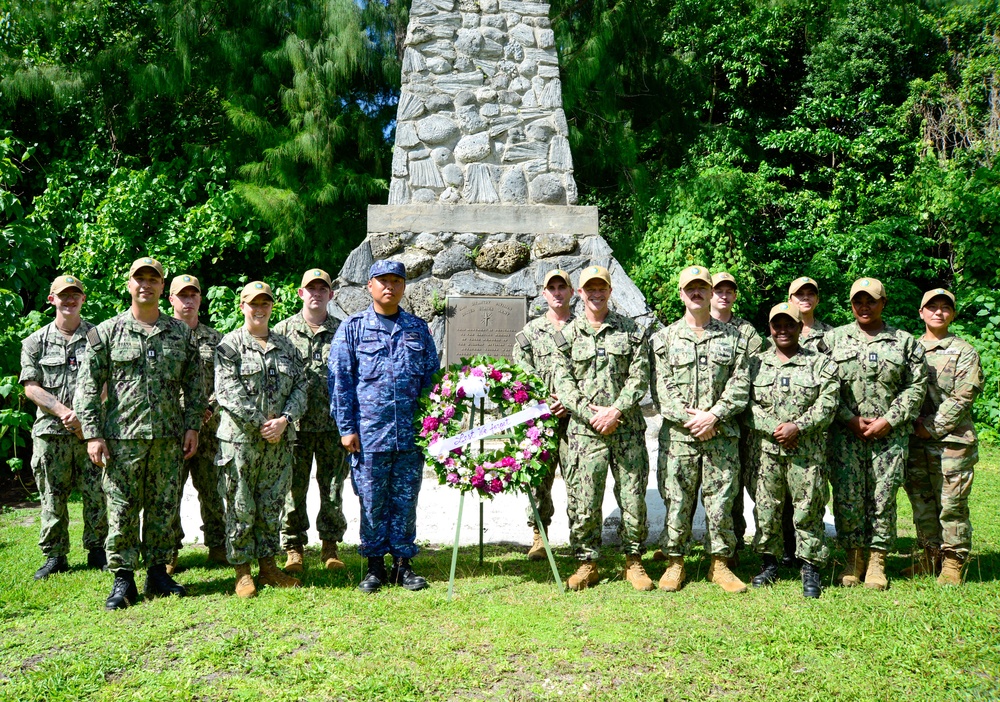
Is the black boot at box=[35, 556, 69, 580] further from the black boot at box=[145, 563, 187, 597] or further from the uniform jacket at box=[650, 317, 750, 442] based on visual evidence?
the uniform jacket at box=[650, 317, 750, 442]

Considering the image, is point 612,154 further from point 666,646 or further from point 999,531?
point 666,646

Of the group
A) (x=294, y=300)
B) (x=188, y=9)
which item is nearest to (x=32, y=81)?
(x=188, y=9)

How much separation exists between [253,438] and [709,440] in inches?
104

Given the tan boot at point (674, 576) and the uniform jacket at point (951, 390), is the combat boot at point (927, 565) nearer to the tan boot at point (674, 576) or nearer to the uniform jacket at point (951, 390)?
the uniform jacket at point (951, 390)

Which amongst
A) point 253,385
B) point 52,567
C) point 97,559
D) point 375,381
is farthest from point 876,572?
point 52,567

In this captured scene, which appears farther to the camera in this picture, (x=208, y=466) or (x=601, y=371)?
(x=208, y=466)

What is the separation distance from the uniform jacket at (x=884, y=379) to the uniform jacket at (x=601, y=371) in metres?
1.16

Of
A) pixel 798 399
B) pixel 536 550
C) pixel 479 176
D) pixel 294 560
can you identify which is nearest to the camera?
pixel 798 399

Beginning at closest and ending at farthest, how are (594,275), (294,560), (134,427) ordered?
(134,427) → (594,275) → (294,560)

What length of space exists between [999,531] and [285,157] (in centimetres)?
925

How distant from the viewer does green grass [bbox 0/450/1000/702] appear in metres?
3.27

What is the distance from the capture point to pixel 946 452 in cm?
462

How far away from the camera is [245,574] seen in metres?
4.45

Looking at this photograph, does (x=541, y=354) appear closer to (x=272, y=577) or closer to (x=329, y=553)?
(x=329, y=553)
